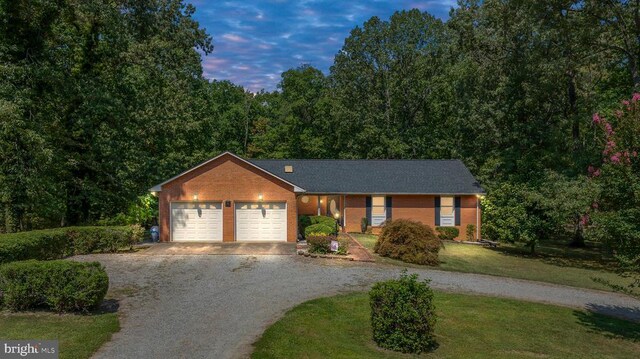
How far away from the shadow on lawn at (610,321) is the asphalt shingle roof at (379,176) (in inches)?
592

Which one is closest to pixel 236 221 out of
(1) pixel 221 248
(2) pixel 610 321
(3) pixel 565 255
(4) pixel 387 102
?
(1) pixel 221 248

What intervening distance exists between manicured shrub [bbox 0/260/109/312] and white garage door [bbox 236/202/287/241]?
44.7 ft

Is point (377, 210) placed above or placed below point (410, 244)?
above

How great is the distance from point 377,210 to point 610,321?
17.9 m

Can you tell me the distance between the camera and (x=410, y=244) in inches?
821

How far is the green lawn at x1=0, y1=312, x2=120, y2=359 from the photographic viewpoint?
907 centimetres

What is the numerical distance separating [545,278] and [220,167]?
18473 millimetres

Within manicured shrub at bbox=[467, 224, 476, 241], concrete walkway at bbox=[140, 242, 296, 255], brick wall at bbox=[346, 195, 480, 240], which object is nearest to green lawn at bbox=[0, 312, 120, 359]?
concrete walkway at bbox=[140, 242, 296, 255]

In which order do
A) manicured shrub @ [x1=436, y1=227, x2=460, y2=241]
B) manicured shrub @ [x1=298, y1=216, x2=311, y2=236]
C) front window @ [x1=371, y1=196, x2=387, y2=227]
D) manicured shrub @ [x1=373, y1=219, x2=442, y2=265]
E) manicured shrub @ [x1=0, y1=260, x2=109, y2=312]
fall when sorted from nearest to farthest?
manicured shrub @ [x1=0, y1=260, x2=109, y2=312], manicured shrub @ [x1=373, y1=219, x2=442, y2=265], manicured shrub @ [x1=298, y1=216, x2=311, y2=236], manicured shrub @ [x1=436, y1=227, x2=460, y2=241], front window @ [x1=371, y1=196, x2=387, y2=227]

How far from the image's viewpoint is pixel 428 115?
4681 cm

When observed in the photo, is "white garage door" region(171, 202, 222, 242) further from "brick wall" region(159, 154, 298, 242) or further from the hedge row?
the hedge row

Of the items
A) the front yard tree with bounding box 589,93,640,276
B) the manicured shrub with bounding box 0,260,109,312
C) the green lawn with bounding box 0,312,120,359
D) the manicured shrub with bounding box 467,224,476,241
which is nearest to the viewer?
the green lawn with bounding box 0,312,120,359

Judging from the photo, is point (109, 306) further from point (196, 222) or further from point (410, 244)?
point (410, 244)

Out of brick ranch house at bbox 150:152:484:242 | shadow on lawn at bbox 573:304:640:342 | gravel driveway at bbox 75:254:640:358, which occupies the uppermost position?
brick ranch house at bbox 150:152:484:242
